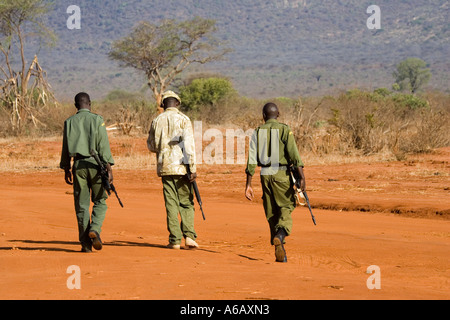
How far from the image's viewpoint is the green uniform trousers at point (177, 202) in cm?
886

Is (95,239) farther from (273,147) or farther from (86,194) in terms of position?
(273,147)

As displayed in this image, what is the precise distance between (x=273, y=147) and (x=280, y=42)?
105088mm

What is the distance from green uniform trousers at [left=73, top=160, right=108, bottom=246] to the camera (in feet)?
27.3

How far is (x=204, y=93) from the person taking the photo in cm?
4966

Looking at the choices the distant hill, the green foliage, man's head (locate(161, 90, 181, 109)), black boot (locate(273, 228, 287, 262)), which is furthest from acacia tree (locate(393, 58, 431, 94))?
black boot (locate(273, 228, 287, 262))

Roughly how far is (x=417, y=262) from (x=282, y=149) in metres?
1.80

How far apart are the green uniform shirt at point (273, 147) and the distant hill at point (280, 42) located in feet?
277

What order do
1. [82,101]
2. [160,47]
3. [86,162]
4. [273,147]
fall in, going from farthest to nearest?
1. [160,47]
2. [82,101]
3. [86,162]
4. [273,147]

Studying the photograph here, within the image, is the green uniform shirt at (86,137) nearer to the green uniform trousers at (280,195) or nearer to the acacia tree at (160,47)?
the green uniform trousers at (280,195)

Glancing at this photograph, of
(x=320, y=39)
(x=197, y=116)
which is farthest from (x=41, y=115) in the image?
(x=320, y=39)

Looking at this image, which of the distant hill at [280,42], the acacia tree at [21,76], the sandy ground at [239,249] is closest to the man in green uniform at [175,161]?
the sandy ground at [239,249]

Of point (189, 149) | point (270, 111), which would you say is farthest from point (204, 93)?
point (270, 111)

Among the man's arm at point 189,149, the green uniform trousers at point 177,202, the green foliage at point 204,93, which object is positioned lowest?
the green uniform trousers at point 177,202

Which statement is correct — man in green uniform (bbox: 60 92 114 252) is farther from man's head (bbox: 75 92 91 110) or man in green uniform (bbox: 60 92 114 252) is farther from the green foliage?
the green foliage
